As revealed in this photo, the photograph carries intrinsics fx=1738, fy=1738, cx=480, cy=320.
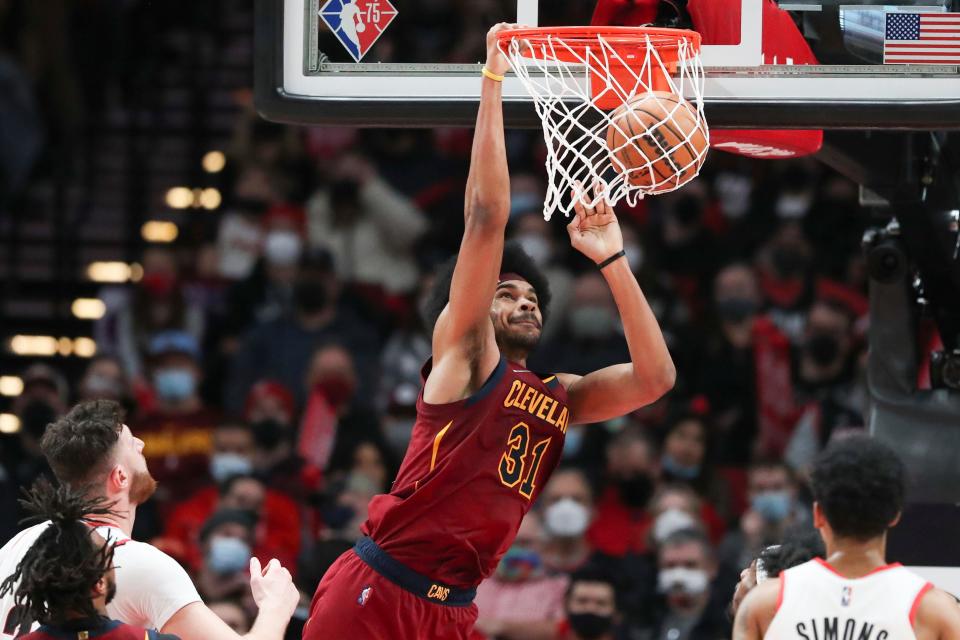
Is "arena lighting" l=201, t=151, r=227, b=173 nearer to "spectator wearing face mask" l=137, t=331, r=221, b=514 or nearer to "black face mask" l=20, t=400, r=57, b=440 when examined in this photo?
"spectator wearing face mask" l=137, t=331, r=221, b=514

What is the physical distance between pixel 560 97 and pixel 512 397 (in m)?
0.86

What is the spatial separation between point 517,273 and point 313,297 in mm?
4119

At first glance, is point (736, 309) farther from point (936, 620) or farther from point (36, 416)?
point (936, 620)

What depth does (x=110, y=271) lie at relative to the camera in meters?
11.1

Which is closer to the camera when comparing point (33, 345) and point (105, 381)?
point (105, 381)

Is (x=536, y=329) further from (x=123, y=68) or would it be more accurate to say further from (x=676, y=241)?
(x=123, y=68)

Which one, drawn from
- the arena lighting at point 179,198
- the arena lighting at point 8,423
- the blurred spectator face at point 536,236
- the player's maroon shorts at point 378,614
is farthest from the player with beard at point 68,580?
the arena lighting at point 179,198

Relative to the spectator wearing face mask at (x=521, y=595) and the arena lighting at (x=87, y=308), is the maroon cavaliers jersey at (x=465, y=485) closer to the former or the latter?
the spectator wearing face mask at (x=521, y=595)

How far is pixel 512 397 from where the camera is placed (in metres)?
4.72

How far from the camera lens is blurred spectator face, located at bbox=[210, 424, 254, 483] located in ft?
27.6

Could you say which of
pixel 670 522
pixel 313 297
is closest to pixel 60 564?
pixel 670 522

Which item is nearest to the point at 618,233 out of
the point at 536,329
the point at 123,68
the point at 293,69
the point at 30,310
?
the point at 536,329

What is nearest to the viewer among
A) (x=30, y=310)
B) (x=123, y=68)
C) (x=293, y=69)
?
(x=293, y=69)

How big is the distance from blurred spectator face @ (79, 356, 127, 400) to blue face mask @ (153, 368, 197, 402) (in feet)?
0.80
